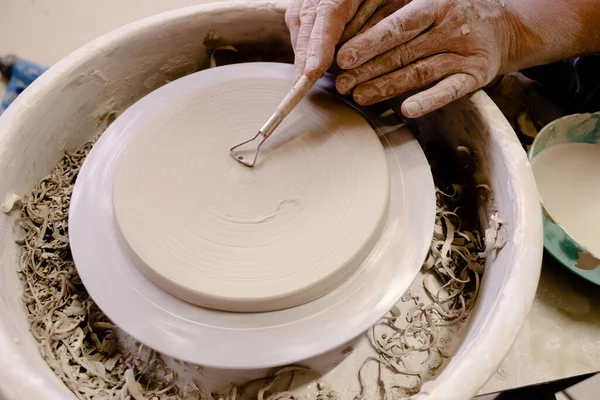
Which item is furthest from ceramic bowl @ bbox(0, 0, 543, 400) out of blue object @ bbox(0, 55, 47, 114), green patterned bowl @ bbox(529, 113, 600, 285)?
blue object @ bbox(0, 55, 47, 114)

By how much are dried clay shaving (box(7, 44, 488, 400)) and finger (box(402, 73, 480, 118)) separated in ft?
0.84

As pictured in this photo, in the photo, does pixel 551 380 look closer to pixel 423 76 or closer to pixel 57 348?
pixel 423 76

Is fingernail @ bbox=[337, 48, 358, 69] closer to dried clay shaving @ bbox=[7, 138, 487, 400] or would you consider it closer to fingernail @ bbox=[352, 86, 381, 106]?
fingernail @ bbox=[352, 86, 381, 106]

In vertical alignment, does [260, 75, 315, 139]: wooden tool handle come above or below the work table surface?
above

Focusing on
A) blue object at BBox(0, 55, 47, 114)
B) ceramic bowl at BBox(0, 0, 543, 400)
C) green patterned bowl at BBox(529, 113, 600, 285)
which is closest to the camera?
ceramic bowl at BBox(0, 0, 543, 400)

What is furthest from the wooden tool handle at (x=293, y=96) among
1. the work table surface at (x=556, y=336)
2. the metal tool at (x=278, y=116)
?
the work table surface at (x=556, y=336)

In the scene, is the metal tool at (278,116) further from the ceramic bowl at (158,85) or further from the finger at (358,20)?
the ceramic bowl at (158,85)

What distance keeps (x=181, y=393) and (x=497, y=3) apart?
1.04 m

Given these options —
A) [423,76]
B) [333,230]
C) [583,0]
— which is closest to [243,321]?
[333,230]

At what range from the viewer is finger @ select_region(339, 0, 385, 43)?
103cm

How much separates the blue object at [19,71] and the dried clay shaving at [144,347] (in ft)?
2.26

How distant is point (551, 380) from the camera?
1039mm

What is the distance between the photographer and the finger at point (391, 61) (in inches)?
38.6

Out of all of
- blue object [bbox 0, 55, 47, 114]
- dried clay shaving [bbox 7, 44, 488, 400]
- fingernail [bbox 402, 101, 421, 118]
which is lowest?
dried clay shaving [bbox 7, 44, 488, 400]
